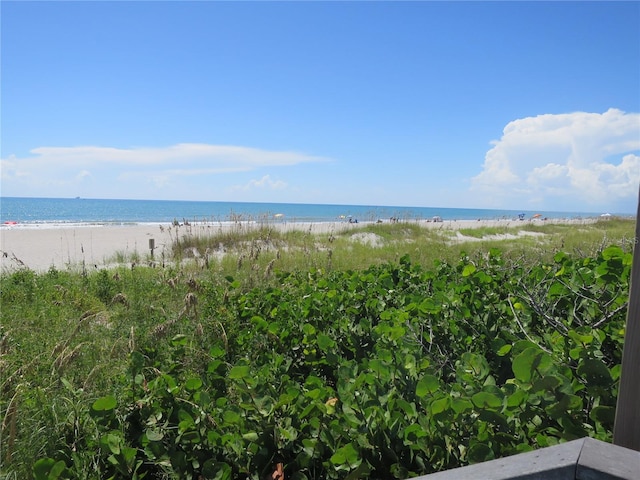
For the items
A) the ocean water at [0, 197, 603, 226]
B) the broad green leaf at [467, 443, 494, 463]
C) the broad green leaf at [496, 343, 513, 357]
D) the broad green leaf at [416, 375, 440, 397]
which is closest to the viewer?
the broad green leaf at [467, 443, 494, 463]

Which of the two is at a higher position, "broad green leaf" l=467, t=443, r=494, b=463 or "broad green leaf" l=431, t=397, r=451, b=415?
"broad green leaf" l=431, t=397, r=451, b=415

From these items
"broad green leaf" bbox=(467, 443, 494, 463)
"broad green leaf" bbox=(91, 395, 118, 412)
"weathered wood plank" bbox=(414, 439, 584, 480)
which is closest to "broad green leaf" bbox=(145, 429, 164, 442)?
"broad green leaf" bbox=(91, 395, 118, 412)

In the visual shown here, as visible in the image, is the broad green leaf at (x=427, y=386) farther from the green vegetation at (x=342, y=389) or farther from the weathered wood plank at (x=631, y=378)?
the weathered wood plank at (x=631, y=378)

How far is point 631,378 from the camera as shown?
163 cm

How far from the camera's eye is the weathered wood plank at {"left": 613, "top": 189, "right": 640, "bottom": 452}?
5.25 feet

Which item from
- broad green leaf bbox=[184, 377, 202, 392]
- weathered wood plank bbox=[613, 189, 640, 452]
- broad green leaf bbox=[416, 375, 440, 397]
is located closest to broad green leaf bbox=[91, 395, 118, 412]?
broad green leaf bbox=[184, 377, 202, 392]

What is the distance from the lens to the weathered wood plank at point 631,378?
160 centimetres

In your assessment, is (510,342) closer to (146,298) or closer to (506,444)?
(506,444)

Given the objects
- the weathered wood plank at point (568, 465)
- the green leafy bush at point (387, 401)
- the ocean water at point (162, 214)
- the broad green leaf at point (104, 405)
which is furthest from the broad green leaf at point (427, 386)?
the ocean water at point (162, 214)

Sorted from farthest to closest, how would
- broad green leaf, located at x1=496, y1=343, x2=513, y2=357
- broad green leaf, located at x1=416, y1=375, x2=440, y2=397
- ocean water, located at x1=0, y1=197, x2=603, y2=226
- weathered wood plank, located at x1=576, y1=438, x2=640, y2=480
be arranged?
1. ocean water, located at x1=0, y1=197, x2=603, y2=226
2. broad green leaf, located at x1=496, y1=343, x2=513, y2=357
3. broad green leaf, located at x1=416, y1=375, x2=440, y2=397
4. weathered wood plank, located at x1=576, y1=438, x2=640, y2=480

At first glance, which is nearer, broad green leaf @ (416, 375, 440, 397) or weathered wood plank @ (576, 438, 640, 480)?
weathered wood plank @ (576, 438, 640, 480)

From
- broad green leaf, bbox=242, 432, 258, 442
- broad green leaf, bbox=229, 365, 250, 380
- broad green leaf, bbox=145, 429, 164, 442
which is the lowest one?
broad green leaf, bbox=145, 429, 164, 442

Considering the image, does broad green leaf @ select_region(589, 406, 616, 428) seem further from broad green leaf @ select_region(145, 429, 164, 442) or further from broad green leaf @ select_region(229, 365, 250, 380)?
broad green leaf @ select_region(145, 429, 164, 442)

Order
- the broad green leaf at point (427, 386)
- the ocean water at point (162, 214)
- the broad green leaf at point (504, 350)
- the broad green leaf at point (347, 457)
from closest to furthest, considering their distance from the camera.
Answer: the broad green leaf at point (347, 457), the broad green leaf at point (427, 386), the broad green leaf at point (504, 350), the ocean water at point (162, 214)
